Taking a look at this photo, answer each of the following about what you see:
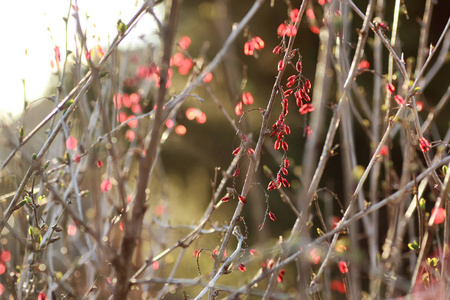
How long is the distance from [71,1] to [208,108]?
5.21 meters

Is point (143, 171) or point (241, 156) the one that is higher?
point (143, 171)

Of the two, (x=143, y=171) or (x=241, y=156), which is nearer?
(x=143, y=171)

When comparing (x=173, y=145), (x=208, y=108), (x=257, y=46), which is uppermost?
(x=257, y=46)

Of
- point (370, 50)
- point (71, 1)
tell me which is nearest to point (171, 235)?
point (71, 1)

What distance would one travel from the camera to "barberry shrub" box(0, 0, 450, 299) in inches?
70.4

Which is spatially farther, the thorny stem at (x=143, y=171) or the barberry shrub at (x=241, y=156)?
the barberry shrub at (x=241, y=156)

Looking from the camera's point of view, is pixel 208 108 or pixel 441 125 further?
pixel 208 108

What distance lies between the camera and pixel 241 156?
1984 millimetres

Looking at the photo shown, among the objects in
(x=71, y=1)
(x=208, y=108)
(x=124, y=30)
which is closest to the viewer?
(x=124, y=30)

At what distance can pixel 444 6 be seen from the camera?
5875 mm

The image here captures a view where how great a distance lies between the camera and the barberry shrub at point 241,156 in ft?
5.86

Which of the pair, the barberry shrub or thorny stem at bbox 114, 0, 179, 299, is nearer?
thorny stem at bbox 114, 0, 179, 299

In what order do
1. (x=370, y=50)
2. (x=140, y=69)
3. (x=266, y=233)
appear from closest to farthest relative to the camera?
(x=266, y=233) < (x=140, y=69) < (x=370, y=50)

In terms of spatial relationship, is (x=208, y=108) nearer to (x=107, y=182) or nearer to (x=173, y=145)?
(x=173, y=145)
